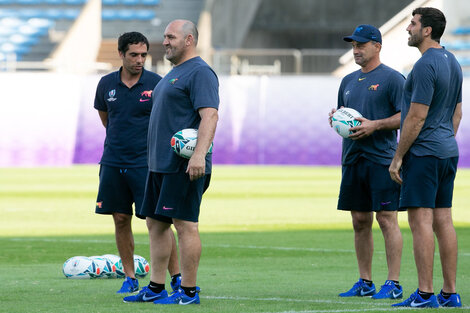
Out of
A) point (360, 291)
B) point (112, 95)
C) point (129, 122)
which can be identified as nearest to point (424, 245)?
point (360, 291)

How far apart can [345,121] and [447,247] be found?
1.41m

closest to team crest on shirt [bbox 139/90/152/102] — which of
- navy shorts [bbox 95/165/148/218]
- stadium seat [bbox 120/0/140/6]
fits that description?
navy shorts [bbox 95/165/148/218]

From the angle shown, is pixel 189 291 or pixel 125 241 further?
pixel 125 241

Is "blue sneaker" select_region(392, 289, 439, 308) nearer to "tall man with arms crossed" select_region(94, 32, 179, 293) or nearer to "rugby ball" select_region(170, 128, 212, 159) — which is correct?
"rugby ball" select_region(170, 128, 212, 159)

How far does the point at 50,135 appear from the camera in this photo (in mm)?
33156

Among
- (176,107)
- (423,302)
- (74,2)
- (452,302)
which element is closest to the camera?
(423,302)

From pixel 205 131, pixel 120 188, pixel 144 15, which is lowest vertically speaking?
pixel 120 188

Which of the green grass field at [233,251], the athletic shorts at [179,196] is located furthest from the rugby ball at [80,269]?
the athletic shorts at [179,196]

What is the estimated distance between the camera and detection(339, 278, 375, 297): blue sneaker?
298 inches

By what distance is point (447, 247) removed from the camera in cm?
684

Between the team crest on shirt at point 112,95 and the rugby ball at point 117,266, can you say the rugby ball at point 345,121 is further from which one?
the rugby ball at point 117,266

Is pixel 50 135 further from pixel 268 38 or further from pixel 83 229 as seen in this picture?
pixel 83 229

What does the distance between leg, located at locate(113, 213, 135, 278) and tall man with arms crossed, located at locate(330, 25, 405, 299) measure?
1858 millimetres

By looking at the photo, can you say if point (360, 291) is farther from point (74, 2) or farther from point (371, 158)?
point (74, 2)
